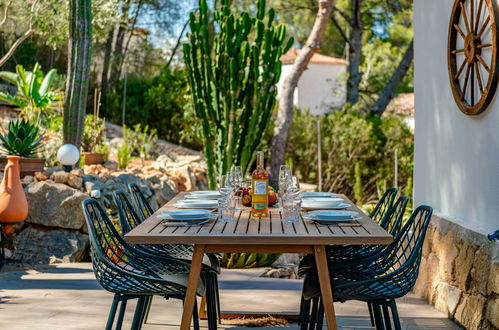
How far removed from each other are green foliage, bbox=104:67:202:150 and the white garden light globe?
6.57 metres

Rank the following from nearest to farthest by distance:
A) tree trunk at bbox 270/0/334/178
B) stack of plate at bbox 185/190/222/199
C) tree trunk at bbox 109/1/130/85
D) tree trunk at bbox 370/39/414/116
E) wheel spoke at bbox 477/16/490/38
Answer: wheel spoke at bbox 477/16/490/38 → stack of plate at bbox 185/190/222/199 → tree trunk at bbox 270/0/334/178 → tree trunk at bbox 370/39/414/116 → tree trunk at bbox 109/1/130/85

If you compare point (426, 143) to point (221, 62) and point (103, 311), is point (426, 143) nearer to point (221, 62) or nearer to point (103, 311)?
point (103, 311)

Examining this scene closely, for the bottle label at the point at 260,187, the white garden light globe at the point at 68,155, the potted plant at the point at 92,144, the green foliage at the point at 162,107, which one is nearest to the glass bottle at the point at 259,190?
the bottle label at the point at 260,187

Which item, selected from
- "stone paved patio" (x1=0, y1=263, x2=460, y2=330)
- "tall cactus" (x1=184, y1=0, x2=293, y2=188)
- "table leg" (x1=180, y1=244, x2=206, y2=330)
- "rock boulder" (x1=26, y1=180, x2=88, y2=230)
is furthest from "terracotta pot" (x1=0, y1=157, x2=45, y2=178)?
"table leg" (x1=180, y1=244, x2=206, y2=330)

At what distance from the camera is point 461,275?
3.87m

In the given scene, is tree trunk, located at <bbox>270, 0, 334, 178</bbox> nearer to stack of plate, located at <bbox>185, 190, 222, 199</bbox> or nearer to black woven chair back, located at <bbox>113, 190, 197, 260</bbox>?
stack of plate, located at <bbox>185, 190, 222, 199</bbox>

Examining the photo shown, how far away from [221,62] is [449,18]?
384cm

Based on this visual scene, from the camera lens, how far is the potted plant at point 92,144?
8.90m

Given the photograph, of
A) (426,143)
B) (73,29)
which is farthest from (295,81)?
(426,143)

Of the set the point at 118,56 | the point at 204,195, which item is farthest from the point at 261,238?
the point at 118,56

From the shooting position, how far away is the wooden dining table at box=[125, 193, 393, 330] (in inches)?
110

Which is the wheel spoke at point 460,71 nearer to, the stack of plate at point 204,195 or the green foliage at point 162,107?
the stack of plate at point 204,195

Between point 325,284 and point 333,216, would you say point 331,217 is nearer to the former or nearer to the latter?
point 333,216

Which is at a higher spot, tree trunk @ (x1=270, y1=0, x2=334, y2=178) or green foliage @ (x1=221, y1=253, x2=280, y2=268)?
tree trunk @ (x1=270, y1=0, x2=334, y2=178)
